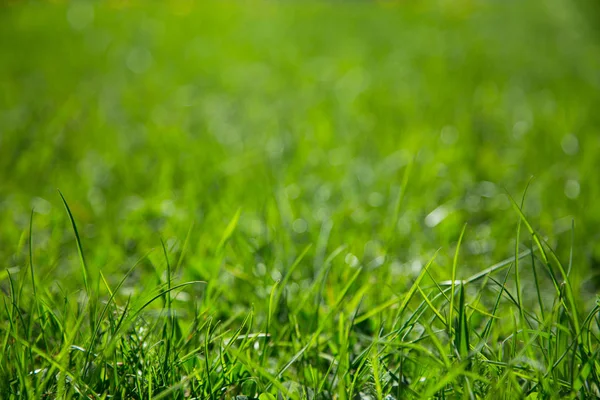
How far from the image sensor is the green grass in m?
0.86

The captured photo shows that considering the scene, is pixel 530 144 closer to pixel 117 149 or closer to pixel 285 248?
pixel 285 248

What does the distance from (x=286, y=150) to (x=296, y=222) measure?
0.67 meters

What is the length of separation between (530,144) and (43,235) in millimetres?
1875

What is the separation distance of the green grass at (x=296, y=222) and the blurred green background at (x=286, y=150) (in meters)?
0.01

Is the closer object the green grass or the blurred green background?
the green grass

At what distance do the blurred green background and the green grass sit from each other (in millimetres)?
12

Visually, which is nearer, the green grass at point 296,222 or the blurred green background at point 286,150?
the green grass at point 296,222

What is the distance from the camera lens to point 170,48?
14.6 ft

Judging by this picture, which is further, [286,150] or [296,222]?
[286,150]

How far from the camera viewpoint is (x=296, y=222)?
64.6 inches

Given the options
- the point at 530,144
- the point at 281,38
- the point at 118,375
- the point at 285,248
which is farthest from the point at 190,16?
the point at 118,375

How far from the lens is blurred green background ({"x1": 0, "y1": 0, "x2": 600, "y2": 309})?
1503mm

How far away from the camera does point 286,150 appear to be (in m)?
2.25

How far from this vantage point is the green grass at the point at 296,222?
0.86 metres
